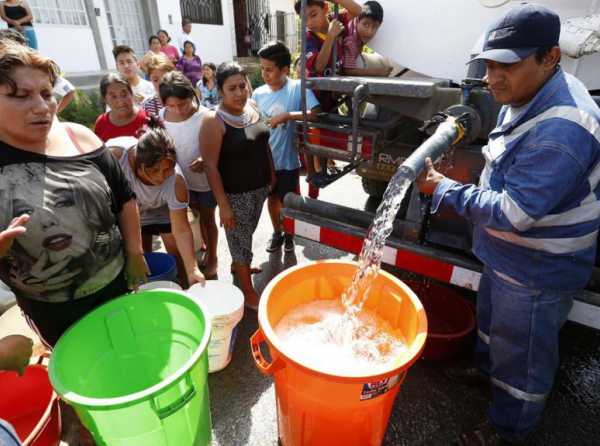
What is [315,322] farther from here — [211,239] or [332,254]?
[332,254]

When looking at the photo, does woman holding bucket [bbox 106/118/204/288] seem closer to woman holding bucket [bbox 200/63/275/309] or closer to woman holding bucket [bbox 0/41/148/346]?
woman holding bucket [bbox 200/63/275/309]

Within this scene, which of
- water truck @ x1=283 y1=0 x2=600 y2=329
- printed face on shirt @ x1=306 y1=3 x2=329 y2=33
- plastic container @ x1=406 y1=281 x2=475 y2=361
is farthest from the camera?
printed face on shirt @ x1=306 y1=3 x2=329 y2=33

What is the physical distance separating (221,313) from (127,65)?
10.7ft

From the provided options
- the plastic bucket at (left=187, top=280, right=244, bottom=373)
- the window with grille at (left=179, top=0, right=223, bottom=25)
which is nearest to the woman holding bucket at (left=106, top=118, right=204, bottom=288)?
the plastic bucket at (left=187, top=280, right=244, bottom=373)

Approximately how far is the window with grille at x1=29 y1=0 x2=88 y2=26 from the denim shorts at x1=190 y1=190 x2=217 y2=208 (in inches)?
286

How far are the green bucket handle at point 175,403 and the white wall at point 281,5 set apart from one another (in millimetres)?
15898

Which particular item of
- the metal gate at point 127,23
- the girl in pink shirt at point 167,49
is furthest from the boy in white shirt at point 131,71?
the metal gate at point 127,23

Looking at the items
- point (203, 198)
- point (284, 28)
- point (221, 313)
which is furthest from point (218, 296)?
point (284, 28)

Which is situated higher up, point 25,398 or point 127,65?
point 127,65

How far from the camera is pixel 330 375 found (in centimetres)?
110

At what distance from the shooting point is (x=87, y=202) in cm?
138

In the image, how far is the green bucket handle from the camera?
1.13 metres

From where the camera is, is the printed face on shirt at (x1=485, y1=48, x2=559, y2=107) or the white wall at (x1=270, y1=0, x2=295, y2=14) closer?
the printed face on shirt at (x1=485, y1=48, x2=559, y2=107)

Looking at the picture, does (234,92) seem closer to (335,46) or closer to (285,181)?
(285,181)
